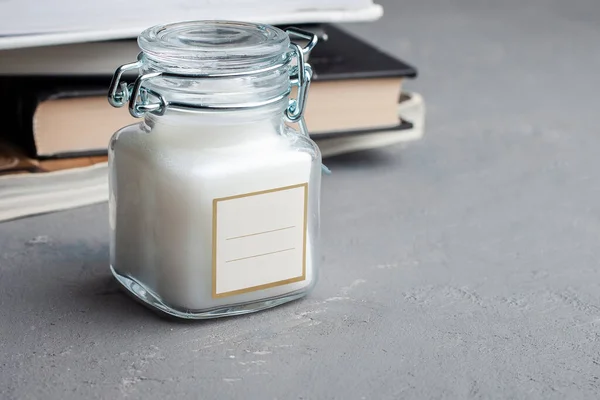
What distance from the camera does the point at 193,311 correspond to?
0.62m

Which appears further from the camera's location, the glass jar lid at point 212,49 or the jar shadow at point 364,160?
the jar shadow at point 364,160

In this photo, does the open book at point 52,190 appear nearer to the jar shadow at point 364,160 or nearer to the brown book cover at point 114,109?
the brown book cover at point 114,109

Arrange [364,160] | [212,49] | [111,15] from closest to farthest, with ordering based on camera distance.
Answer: [212,49] → [111,15] → [364,160]

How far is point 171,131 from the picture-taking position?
612 millimetres

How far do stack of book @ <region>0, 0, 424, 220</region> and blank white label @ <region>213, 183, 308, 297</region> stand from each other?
0.24 m

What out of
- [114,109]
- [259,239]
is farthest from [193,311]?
[114,109]

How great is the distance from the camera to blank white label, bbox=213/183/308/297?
601 mm

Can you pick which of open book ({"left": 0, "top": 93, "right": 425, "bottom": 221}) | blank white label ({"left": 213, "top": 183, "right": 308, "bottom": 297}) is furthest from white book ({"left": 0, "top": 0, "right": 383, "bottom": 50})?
blank white label ({"left": 213, "top": 183, "right": 308, "bottom": 297})

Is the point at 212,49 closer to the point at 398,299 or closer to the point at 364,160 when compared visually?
the point at 398,299

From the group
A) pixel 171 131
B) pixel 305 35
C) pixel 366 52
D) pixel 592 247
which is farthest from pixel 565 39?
pixel 171 131

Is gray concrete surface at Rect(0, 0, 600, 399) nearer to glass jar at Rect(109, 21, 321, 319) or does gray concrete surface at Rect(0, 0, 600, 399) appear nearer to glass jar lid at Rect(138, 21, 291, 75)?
glass jar at Rect(109, 21, 321, 319)

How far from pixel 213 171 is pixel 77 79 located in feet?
0.92

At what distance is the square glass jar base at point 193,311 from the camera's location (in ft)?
2.04

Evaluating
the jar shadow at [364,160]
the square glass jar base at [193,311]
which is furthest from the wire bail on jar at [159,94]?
the jar shadow at [364,160]
